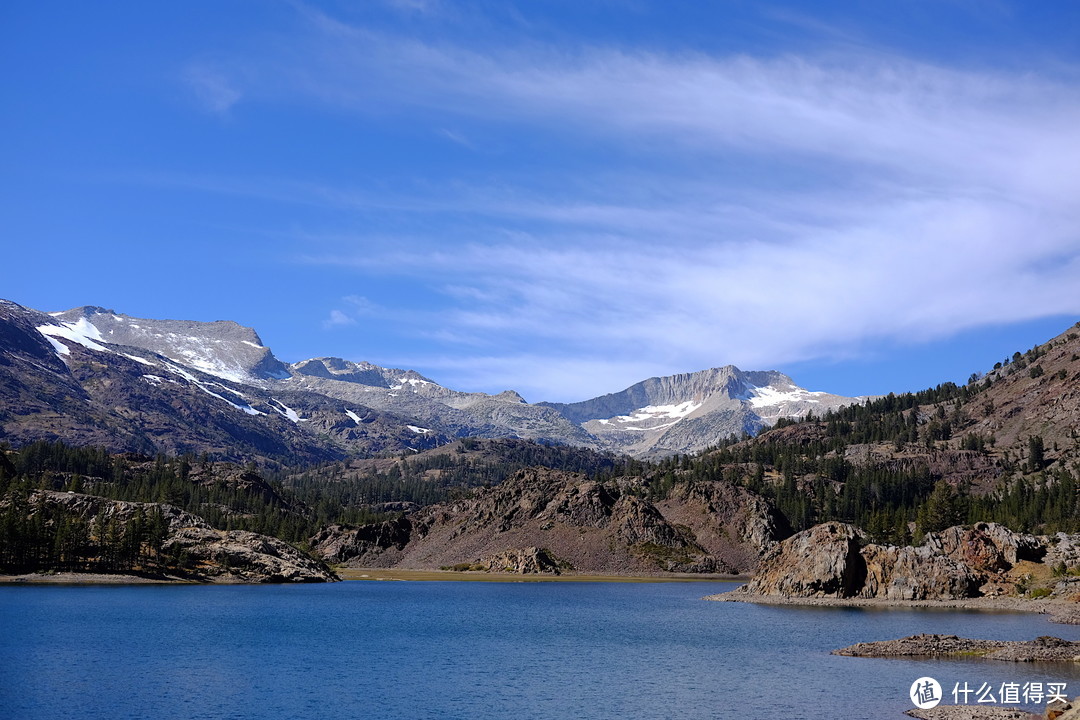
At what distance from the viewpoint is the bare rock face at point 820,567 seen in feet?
505

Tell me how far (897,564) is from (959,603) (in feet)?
48.2

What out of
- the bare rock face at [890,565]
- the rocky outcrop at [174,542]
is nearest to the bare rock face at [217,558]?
the rocky outcrop at [174,542]

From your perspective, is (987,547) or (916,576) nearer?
(916,576)

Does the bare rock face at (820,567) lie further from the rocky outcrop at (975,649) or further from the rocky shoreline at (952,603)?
the rocky outcrop at (975,649)

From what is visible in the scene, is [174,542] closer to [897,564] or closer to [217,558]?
[217,558]

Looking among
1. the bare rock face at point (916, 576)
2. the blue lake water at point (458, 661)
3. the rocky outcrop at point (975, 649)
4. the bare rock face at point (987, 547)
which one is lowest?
the blue lake water at point (458, 661)

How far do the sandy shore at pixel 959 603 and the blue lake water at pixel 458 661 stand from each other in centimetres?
552

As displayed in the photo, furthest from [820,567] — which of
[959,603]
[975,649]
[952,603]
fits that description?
[975,649]

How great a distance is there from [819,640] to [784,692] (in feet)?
111

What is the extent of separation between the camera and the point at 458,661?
8575cm

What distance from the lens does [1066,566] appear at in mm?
151625

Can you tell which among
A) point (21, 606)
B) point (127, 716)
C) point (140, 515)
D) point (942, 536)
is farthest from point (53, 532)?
point (942, 536)

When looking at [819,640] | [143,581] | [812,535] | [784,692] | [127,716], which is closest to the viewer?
[127,716]

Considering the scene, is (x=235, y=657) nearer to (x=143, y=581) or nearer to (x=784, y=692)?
(x=784, y=692)
